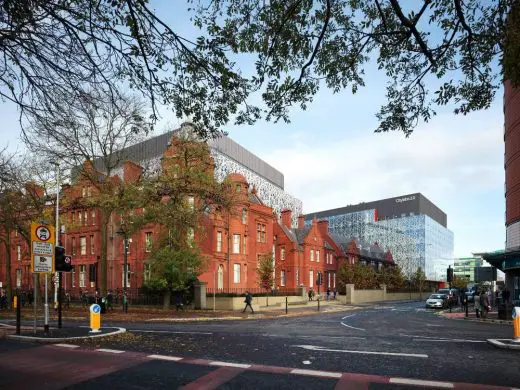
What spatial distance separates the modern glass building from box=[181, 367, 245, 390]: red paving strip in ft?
336

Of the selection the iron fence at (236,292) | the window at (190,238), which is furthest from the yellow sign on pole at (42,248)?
the iron fence at (236,292)

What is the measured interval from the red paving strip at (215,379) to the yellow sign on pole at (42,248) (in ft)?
26.0

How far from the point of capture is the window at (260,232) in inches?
2093

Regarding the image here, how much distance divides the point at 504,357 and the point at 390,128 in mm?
6439

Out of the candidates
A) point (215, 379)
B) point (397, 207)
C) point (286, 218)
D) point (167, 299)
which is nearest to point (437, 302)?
point (167, 299)

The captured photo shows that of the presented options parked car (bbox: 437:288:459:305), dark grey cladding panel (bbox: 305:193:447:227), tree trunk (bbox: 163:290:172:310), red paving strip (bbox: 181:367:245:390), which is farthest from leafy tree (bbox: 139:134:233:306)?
dark grey cladding panel (bbox: 305:193:447:227)

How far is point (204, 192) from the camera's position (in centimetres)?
3234

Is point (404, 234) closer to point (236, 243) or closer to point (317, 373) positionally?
point (236, 243)

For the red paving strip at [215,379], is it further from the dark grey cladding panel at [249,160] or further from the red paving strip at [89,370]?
the dark grey cladding panel at [249,160]

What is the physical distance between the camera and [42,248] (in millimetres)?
14461

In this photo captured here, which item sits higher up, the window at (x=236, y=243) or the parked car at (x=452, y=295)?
the window at (x=236, y=243)

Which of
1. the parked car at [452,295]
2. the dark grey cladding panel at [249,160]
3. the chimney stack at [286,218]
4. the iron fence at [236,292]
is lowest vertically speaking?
the parked car at [452,295]

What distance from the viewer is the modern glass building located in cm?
12344

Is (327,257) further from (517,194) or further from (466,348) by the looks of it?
→ (466,348)
